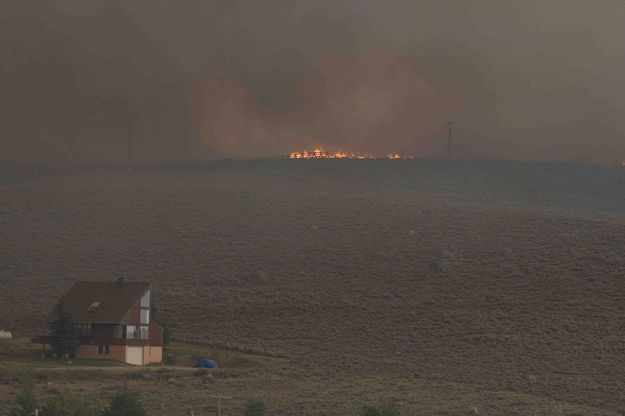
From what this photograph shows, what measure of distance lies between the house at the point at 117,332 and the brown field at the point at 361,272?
6055mm

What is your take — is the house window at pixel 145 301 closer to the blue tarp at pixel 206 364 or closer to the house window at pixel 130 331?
the house window at pixel 130 331

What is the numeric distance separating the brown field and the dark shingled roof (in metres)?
6.78

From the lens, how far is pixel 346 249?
104688 mm

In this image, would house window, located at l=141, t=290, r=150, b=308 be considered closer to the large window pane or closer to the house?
the house

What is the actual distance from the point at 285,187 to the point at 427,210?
24019 millimetres

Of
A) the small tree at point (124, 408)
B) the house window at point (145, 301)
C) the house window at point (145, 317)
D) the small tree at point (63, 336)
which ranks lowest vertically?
the small tree at point (124, 408)

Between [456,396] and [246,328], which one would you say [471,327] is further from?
[456,396]

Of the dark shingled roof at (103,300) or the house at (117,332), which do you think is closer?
the house at (117,332)

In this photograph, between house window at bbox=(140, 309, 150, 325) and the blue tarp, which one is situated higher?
house window at bbox=(140, 309, 150, 325)

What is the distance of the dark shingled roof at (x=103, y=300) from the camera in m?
64.8

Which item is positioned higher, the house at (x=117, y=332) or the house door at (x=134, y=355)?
the house at (x=117, y=332)

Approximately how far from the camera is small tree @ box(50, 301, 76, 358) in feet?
208

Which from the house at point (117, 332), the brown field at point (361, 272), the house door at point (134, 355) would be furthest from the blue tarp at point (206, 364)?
the house door at point (134, 355)

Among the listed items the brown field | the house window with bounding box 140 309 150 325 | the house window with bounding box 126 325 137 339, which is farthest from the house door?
the brown field
